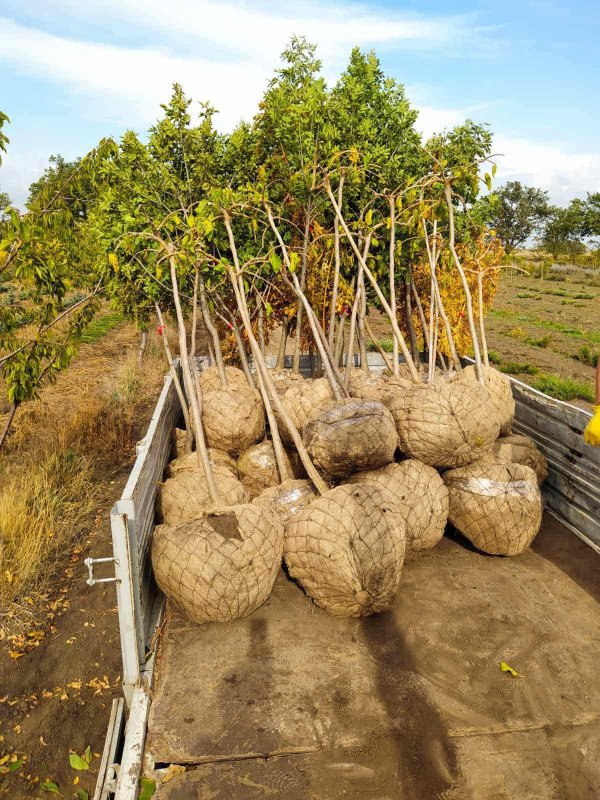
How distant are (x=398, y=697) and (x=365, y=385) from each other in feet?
9.55

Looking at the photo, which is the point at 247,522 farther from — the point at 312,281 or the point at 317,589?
the point at 312,281

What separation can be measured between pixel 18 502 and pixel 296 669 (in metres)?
3.36

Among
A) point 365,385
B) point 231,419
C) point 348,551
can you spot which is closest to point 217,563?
point 348,551

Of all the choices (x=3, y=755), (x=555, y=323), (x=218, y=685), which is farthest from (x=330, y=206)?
(x=555, y=323)

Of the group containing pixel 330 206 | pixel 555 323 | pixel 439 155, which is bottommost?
pixel 555 323

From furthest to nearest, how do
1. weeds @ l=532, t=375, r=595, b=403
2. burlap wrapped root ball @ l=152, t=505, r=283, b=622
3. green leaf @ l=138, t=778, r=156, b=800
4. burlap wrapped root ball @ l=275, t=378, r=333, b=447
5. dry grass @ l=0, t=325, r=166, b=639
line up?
weeds @ l=532, t=375, r=595, b=403
burlap wrapped root ball @ l=275, t=378, r=333, b=447
dry grass @ l=0, t=325, r=166, b=639
burlap wrapped root ball @ l=152, t=505, r=283, b=622
green leaf @ l=138, t=778, r=156, b=800

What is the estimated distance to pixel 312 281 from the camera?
6.48m

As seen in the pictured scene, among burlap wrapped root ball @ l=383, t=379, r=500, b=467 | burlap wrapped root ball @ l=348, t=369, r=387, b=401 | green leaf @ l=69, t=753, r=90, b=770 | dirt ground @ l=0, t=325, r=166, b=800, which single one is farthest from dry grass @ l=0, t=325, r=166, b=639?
burlap wrapped root ball @ l=383, t=379, r=500, b=467

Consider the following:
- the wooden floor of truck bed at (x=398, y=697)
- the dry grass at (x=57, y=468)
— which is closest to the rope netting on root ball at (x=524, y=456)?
the wooden floor of truck bed at (x=398, y=697)

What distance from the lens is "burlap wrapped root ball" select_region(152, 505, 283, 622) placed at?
131 inches

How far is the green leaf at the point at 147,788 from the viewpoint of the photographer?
2371 mm

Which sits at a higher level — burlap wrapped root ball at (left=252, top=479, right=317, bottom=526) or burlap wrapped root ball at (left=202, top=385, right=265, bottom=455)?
burlap wrapped root ball at (left=202, top=385, right=265, bottom=455)

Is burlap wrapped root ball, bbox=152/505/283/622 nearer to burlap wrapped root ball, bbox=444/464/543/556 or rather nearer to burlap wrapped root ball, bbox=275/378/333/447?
burlap wrapped root ball, bbox=275/378/333/447

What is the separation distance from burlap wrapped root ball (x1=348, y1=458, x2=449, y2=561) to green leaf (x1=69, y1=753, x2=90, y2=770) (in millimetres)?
2356
